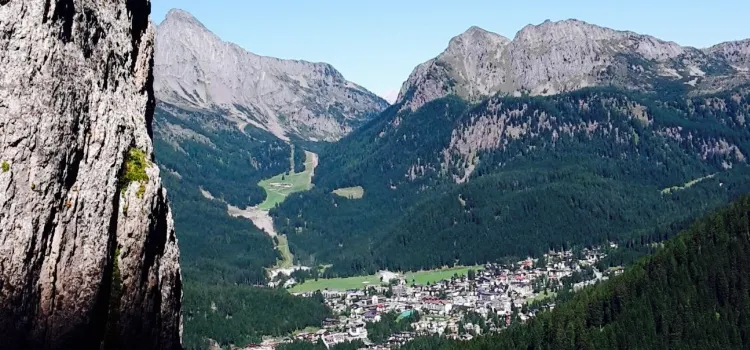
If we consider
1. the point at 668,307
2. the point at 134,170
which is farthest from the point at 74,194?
the point at 668,307

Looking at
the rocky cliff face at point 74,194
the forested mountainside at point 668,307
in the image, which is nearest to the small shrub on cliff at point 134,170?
the rocky cliff face at point 74,194

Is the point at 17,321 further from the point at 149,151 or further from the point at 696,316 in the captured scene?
the point at 696,316

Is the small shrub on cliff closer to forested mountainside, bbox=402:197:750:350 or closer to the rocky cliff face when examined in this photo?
the rocky cliff face

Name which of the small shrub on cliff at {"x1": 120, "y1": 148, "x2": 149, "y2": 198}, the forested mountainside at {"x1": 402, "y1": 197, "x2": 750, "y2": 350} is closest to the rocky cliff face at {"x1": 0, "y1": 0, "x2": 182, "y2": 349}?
the small shrub on cliff at {"x1": 120, "y1": 148, "x2": 149, "y2": 198}

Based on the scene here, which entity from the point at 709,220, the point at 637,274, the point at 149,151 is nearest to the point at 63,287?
the point at 149,151

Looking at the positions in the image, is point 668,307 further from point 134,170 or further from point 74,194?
point 74,194

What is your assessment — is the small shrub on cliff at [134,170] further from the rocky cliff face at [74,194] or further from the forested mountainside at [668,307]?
the forested mountainside at [668,307]

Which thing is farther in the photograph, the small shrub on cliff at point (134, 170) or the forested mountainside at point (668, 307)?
the forested mountainside at point (668, 307)
